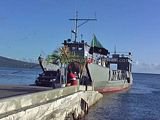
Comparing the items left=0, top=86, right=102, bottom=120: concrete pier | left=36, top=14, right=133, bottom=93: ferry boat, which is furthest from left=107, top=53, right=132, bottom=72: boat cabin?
left=0, top=86, right=102, bottom=120: concrete pier

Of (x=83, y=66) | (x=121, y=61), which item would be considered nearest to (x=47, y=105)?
(x=83, y=66)

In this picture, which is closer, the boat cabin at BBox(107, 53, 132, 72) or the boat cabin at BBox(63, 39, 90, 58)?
the boat cabin at BBox(63, 39, 90, 58)

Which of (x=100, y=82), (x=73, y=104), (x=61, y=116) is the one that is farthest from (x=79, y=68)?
(x=61, y=116)

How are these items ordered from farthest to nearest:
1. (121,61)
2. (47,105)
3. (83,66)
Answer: (121,61), (83,66), (47,105)

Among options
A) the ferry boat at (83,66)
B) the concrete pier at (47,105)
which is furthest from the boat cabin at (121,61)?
the concrete pier at (47,105)

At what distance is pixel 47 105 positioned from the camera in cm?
2080

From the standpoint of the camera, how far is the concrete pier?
1614 centimetres

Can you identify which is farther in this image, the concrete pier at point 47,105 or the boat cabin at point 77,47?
the boat cabin at point 77,47

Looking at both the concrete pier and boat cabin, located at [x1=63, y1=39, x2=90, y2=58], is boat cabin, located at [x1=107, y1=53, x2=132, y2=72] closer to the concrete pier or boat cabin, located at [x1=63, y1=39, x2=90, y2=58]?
boat cabin, located at [x1=63, y1=39, x2=90, y2=58]

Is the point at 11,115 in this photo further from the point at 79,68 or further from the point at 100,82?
the point at 100,82

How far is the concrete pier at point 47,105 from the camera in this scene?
635 inches

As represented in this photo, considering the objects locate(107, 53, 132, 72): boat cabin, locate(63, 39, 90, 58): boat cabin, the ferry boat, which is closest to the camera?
the ferry boat

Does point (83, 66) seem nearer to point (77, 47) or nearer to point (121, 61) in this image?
point (77, 47)

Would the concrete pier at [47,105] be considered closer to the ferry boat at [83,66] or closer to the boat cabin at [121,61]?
the ferry boat at [83,66]
